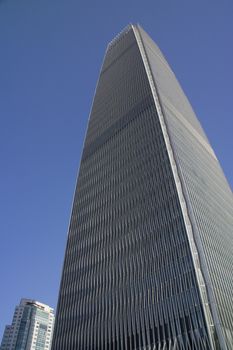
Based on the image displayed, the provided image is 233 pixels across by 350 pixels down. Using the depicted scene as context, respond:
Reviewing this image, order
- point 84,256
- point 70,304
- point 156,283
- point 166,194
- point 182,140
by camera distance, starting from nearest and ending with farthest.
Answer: point 156,283, point 166,194, point 70,304, point 84,256, point 182,140

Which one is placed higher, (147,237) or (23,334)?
(23,334)

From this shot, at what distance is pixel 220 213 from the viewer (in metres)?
83.6

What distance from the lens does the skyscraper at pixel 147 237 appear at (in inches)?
2125

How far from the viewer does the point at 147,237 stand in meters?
67.0

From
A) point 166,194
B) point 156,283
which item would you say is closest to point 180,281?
point 156,283

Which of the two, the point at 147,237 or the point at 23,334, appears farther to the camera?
the point at 23,334

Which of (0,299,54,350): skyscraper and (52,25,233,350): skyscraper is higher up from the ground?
(0,299,54,350): skyscraper

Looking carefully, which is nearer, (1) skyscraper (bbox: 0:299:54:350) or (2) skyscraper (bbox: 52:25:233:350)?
(2) skyscraper (bbox: 52:25:233:350)

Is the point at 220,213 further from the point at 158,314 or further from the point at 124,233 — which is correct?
the point at 158,314

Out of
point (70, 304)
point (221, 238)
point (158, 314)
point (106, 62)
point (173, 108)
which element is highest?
point (106, 62)

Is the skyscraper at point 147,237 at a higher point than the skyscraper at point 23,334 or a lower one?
lower

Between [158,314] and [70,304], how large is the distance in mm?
25058

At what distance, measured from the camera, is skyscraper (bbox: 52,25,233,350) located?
53969 millimetres

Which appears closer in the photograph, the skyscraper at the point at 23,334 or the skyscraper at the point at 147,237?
the skyscraper at the point at 147,237
